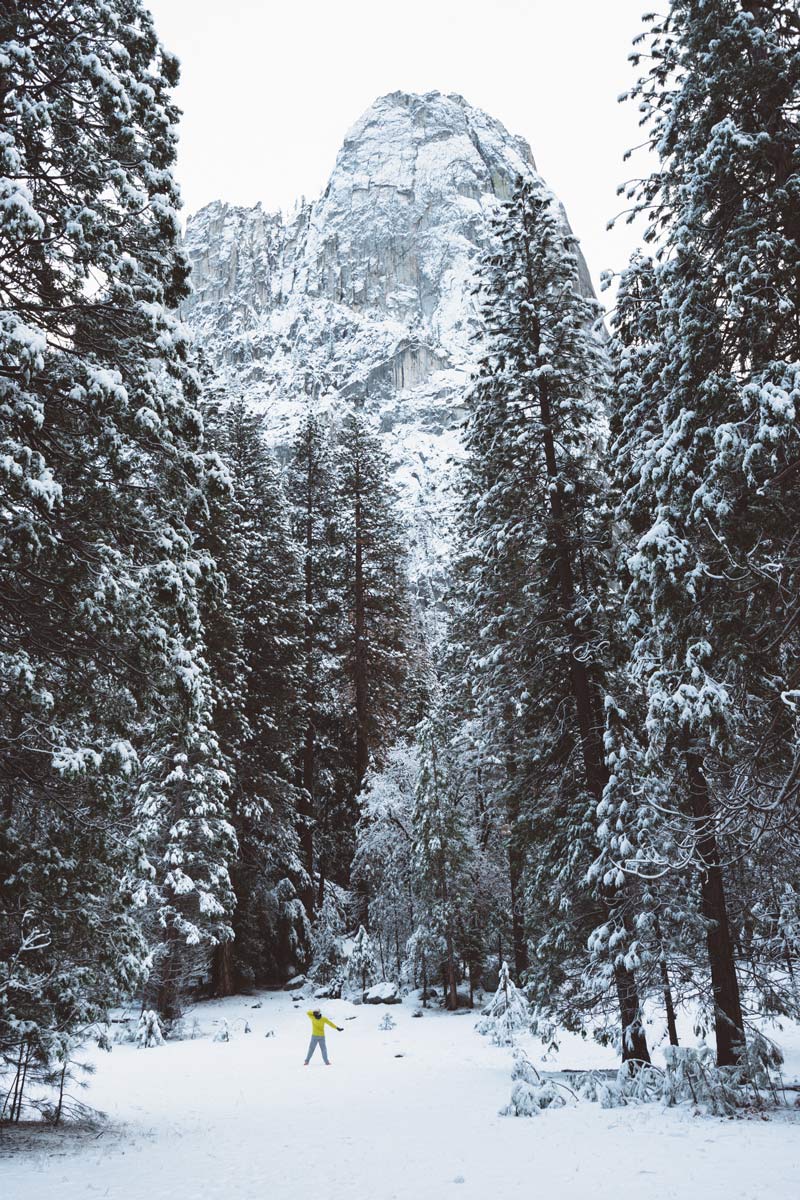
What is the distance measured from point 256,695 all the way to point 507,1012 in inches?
451

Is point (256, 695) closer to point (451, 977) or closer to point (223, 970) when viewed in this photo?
point (223, 970)

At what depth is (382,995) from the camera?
22516 mm

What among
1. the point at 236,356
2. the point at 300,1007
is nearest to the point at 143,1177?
the point at 300,1007

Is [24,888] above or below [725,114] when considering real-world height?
below

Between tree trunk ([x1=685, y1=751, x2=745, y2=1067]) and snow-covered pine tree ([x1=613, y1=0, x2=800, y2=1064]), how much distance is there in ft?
1.25

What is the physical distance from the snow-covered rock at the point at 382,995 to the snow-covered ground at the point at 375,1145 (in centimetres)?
898

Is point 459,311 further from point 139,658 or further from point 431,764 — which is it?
point 139,658

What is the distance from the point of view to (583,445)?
1254 cm

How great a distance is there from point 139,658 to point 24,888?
2.37m

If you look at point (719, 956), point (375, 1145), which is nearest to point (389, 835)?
point (719, 956)

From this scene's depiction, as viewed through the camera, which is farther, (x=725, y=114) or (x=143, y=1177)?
(x=725, y=114)

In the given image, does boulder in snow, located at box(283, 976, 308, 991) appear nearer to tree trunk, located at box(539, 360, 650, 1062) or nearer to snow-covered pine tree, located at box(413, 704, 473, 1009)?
snow-covered pine tree, located at box(413, 704, 473, 1009)

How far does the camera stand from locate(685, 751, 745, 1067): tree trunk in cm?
895

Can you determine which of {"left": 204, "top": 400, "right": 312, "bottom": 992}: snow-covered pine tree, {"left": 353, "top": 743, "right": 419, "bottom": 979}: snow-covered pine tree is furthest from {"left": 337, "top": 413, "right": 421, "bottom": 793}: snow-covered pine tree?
{"left": 204, "top": 400, "right": 312, "bottom": 992}: snow-covered pine tree
